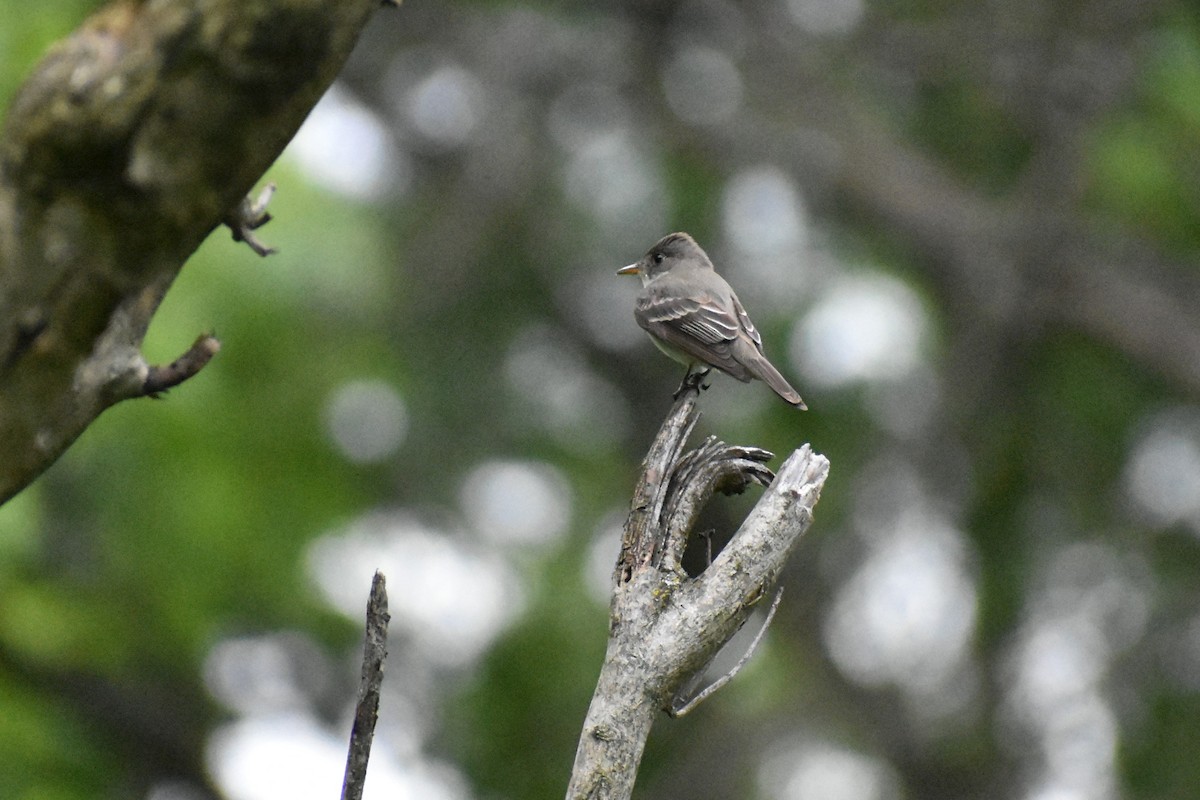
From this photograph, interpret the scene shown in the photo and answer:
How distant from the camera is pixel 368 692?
266cm

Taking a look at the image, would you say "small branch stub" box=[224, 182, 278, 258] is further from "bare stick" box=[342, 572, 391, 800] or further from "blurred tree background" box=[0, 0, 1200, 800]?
"blurred tree background" box=[0, 0, 1200, 800]

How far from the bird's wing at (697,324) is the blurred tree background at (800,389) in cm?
502

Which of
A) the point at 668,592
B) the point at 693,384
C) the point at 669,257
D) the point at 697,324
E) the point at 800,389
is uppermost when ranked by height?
the point at 800,389

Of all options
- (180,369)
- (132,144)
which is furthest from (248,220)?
(132,144)

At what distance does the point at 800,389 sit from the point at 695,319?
6.95 meters

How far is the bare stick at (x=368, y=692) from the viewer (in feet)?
8.63

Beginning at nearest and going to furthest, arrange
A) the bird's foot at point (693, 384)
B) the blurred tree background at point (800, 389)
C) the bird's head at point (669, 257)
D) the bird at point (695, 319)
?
the bird's foot at point (693, 384) → the bird at point (695, 319) → the bird's head at point (669, 257) → the blurred tree background at point (800, 389)

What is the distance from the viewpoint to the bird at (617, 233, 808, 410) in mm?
6672

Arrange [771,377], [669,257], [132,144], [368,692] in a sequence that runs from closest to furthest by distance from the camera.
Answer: [132,144] → [368,692] → [771,377] → [669,257]

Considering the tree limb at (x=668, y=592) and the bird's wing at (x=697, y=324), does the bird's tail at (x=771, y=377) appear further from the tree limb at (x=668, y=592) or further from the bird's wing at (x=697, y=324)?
the tree limb at (x=668, y=592)

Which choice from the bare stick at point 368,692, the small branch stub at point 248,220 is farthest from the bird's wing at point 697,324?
the bare stick at point 368,692

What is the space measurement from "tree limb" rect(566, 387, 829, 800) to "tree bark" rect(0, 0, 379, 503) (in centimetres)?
121

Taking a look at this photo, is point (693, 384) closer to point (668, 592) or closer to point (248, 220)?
point (668, 592)

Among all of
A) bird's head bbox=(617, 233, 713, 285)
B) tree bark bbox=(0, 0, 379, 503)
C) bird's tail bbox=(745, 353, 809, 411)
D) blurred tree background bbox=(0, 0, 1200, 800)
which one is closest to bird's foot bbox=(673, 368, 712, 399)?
bird's tail bbox=(745, 353, 809, 411)
